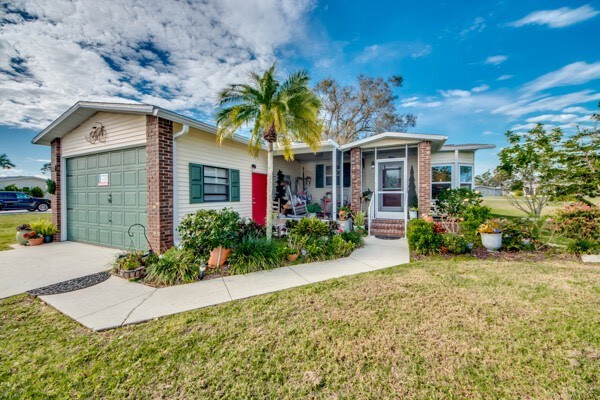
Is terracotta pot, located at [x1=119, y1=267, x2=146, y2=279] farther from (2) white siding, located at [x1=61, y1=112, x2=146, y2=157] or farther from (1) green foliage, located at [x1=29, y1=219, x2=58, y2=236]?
(1) green foliage, located at [x1=29, y1=219, x2=58, y2=236]

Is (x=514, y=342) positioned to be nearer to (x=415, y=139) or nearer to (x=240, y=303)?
(x=240, y=303)

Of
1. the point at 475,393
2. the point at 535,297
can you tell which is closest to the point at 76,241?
the point at 475,393

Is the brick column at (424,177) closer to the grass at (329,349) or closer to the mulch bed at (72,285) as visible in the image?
the grass at (329,349)

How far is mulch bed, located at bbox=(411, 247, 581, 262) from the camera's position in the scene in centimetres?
566

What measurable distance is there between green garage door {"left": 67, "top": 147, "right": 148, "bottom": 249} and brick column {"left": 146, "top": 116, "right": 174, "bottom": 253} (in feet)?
1.81

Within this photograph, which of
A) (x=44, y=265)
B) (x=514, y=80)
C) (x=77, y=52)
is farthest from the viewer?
(x=514, y=80)

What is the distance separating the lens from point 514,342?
8.25 feet

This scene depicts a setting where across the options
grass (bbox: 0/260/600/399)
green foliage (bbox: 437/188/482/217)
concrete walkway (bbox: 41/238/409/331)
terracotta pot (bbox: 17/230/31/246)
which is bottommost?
concrete walkway (bbox: 41/238/409/331)

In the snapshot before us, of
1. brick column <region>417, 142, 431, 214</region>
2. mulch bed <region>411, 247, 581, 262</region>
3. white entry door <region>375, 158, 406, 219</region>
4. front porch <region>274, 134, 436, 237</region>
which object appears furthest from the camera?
white entry door <region>375, 158, 406, 219</region>

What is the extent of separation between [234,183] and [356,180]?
15.7 feet

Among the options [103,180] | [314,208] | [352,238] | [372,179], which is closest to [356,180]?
[372,179]

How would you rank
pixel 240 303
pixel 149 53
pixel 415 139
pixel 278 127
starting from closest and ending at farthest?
pixel 240 303 < pixel 278 127 < pixel 149 53 < pixel 415 139

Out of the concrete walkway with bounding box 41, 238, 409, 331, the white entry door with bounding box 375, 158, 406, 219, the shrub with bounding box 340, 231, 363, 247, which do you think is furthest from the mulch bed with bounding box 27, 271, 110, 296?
the white entry door with bounding box 375, 158, 406, 219

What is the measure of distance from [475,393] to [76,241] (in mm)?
10934
